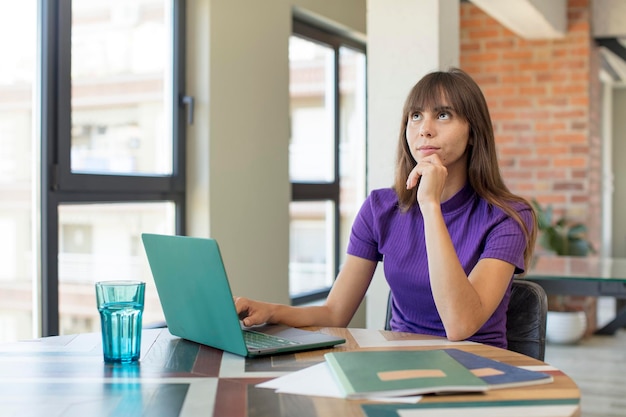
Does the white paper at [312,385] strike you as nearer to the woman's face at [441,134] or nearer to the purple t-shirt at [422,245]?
the purple t-shirt at [422,245]

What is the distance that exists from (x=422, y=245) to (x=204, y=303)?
25.0 inches

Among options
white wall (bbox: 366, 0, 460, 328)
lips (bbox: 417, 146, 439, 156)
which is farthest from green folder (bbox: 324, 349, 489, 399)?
white wall (bbox: 366, 0, 460, 328)

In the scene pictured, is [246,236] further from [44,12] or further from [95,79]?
[44,12]

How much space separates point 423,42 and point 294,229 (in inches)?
76.4

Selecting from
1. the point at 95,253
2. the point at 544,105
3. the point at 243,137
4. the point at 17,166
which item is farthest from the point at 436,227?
the point at 544,105

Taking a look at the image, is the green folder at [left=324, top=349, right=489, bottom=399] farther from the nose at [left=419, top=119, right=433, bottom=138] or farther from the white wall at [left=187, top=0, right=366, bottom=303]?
the white wall at [left=187, top=0, right=366, bottom=303]

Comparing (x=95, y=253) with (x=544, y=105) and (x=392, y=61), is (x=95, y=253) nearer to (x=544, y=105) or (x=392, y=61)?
(x=392, y=61)

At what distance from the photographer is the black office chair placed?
1853 mm

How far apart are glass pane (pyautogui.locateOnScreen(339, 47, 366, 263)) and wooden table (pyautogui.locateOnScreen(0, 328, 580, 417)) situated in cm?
374

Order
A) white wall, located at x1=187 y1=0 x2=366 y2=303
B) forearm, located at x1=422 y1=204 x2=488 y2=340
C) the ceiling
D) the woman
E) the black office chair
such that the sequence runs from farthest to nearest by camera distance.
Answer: the ceiling → white wall, located at x1=187 y1=0 x2=366 y2=303 → the black office chair → the woman → forearm, located at x1=422 y1=204 x2=488 y2=340

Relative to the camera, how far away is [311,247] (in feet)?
16.4

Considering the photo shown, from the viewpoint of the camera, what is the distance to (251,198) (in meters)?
3.99

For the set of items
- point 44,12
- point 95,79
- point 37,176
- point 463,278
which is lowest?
point 463,278

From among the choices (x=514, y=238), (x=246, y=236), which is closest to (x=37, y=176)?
(x=246, y=236)
